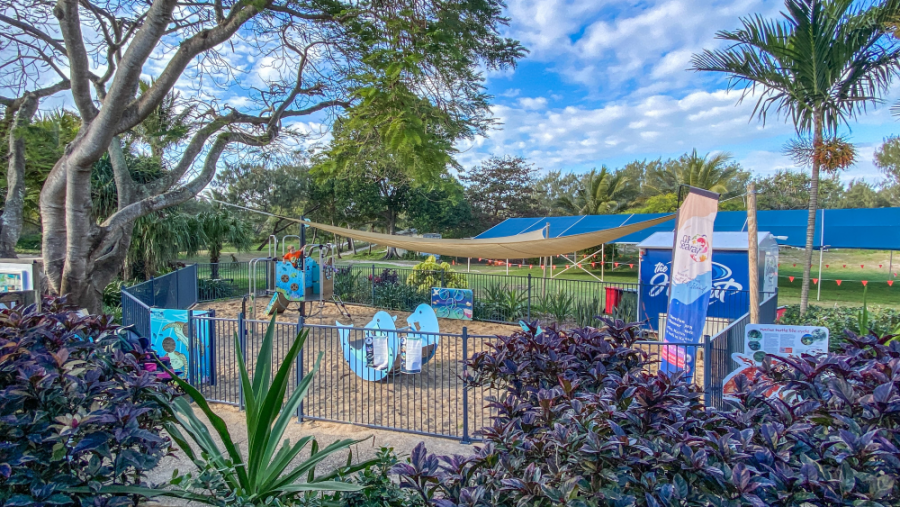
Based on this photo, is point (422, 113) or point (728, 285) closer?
point (422, 113)

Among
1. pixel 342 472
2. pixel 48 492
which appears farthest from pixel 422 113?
pixel 48 492

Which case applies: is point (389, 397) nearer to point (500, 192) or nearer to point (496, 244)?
point (496, 244)

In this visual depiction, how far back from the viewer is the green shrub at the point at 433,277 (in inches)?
485

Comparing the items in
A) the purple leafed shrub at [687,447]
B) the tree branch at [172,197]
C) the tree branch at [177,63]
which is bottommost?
the purple leafed shrub at [687,447]

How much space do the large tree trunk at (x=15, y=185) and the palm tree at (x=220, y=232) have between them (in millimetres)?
6446

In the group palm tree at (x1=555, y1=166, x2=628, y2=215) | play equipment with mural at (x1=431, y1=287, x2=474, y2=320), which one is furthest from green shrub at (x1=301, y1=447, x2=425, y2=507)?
palm tree at (x1=555, y1=166, x2=628, y2=215)

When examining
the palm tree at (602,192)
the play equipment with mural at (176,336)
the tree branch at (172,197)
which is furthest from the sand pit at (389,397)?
the palm tree at (602,192)

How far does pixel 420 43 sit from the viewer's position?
6039 millimetres

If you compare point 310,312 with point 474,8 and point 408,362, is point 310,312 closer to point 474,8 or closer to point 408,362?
point 408,362

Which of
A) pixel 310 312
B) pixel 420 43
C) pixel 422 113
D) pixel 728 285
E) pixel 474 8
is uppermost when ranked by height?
pixel 474 8

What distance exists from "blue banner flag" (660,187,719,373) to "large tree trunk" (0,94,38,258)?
10.8m

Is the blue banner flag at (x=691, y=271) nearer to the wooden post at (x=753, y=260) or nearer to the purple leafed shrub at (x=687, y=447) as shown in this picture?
the wooden post at (x=753, y=260)

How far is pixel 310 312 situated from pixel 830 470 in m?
11.2

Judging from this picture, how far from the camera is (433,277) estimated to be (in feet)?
40.7
